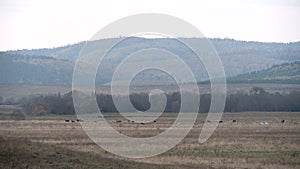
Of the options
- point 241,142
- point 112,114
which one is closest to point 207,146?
point 241,142

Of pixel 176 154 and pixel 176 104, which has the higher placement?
pixel 176 104

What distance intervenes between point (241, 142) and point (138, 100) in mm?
74615

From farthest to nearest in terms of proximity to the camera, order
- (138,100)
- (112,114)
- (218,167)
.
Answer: (138,100), (112,114), (218,167)

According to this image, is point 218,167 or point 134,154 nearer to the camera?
point 218,167

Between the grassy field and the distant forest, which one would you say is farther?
the distant forest

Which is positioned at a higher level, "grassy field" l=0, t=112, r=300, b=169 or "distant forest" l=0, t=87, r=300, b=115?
"distant forest" l=0, t=87, r=300, b=115

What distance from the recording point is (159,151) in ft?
141

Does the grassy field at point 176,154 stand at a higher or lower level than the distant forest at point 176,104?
lower

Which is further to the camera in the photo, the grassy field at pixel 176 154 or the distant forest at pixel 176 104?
the distant forest at pixel 176 104

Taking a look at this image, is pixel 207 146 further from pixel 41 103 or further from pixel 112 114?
pixel 41 103

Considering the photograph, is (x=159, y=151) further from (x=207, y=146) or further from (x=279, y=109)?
(x=279, y=109)

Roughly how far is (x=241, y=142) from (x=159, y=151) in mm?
8428

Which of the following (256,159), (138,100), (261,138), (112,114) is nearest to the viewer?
(256,159)

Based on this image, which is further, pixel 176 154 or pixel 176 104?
pixel 176 104
